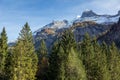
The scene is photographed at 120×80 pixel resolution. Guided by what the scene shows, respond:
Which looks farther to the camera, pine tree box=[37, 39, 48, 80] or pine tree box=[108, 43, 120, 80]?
pine tree box=[108, 43, 120, 80]

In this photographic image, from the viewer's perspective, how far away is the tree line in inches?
2502

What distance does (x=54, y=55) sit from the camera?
8112 centimetres

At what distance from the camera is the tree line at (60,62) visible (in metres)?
63.5

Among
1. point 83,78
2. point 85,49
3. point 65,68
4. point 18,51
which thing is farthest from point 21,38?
point 85,49

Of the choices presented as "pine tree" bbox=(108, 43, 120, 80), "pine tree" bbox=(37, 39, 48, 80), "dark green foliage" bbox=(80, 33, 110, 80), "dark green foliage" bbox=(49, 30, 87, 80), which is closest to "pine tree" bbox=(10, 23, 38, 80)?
"dark green foliage" bbox=(49, 30, 87, 80)

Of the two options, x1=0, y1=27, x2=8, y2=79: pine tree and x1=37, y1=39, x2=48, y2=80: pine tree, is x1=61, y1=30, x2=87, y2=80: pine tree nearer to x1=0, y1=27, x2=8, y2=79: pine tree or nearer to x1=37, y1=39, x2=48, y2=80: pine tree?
x1=37, y1=39, x2=48, y2=80: pine tree

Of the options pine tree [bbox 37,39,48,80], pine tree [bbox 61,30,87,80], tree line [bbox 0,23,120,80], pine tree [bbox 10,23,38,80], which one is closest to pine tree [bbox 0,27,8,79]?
tree line [bbox 0,23,120,80]

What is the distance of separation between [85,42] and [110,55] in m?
14.5

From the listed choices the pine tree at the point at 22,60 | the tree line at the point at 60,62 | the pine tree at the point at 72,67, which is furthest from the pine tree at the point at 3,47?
the pine tree at the point at 72,67

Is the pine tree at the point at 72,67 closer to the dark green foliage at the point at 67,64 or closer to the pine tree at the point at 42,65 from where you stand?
the dark green foliage at the point at 67,64

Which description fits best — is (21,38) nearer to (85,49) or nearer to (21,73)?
(21,73)

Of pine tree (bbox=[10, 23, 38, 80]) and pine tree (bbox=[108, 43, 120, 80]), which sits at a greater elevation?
pine tree (bbox=[10, 23, 38, 80])

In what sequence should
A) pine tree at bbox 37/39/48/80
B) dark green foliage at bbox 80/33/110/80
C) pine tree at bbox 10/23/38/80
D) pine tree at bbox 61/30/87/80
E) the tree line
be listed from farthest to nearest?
pine tree at bbox 37/39/48/80 → dark green foliage at bbox 80/33/110/80 → pine tree at bbox 61/30/87/80 → the tree line → pine tree at bbox 10/23/38/80

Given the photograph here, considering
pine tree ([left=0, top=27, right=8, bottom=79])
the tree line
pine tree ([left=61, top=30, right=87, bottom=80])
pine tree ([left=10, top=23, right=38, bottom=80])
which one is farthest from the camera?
pine tree ([left=0, top=27, right=8, bottom=79])
